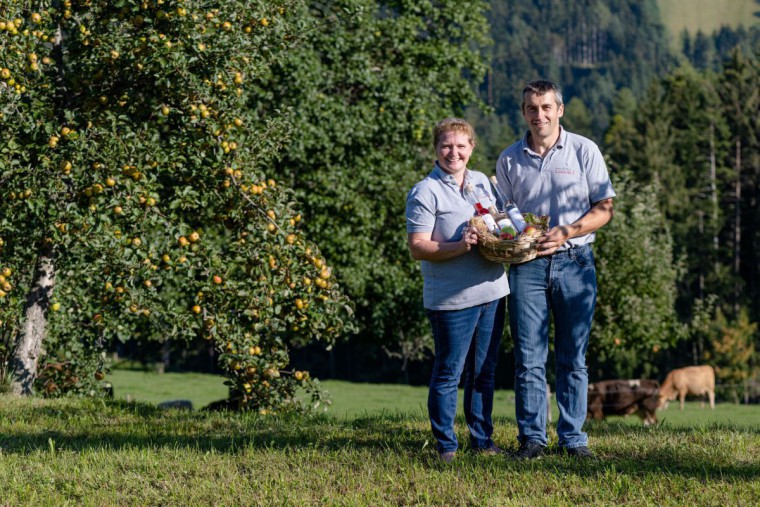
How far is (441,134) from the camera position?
5598 millimetres

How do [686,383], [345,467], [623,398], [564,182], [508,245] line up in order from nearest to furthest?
[508,245] → [345,467] → [564,182] → [623,398] → [686,383]

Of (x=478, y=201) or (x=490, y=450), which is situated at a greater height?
(x=478, y=201)

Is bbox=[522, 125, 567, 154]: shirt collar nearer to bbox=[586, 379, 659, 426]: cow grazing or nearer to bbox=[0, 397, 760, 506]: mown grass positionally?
bbox=[0, 397, 760, 506]: mown grass

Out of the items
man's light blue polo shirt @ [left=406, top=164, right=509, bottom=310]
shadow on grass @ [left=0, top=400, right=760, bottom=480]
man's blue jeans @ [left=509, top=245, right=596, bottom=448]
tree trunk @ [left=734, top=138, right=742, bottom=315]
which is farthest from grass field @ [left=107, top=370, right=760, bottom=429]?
man's light blue polo shirt @ [left=406, top=164, right=509, bottom=310]

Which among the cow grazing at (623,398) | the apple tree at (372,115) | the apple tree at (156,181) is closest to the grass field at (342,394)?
the cow grazing at (623,398)

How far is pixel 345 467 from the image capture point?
5324 millimetres

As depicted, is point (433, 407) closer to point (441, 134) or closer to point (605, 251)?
point (441, 134)

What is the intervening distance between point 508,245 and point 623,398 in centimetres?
2012

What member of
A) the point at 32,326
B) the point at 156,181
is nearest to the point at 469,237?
the point at 156,181

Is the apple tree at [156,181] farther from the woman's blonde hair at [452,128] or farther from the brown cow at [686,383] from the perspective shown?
the brown cow at [686,383]

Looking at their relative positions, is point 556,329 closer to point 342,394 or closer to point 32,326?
point 32,326

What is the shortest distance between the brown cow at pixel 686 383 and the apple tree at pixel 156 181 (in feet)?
73.3

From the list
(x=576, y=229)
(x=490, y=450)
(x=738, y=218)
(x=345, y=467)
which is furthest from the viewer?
(x=738, y=218)

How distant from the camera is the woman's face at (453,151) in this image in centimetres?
555
